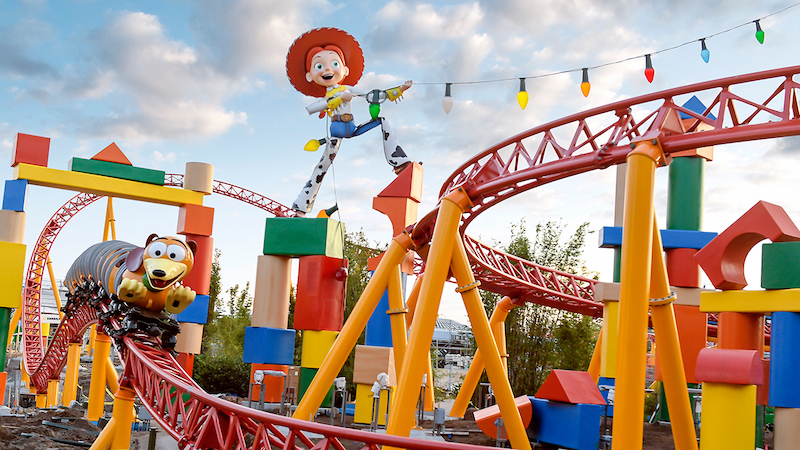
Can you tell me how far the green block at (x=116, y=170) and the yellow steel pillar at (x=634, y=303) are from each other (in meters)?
12.7

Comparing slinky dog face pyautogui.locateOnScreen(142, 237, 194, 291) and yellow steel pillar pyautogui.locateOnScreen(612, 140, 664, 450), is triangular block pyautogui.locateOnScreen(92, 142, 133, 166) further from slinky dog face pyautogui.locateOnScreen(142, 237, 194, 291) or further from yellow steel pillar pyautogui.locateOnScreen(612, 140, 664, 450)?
yellow steel pillar pyautogui.locateOnScreen(612, 140, 664, 450)

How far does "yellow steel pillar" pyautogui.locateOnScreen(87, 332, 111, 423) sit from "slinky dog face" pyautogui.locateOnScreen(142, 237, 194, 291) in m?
3.08

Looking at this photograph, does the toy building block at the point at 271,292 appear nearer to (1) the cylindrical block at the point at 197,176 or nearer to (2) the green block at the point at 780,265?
(1) the cylindrical block at the point at 197,176

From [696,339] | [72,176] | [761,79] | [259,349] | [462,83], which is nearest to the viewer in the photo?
[761,79]

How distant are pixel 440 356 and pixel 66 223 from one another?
34721mm

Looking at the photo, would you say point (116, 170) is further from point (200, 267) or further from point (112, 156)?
point (200, 267)

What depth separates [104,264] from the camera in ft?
35.4

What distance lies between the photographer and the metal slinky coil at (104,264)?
1038cm

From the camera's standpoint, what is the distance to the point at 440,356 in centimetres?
5153

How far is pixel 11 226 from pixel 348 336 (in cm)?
898

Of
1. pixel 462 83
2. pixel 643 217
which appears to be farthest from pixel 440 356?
pixel 643 217

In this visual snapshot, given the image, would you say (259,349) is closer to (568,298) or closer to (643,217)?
(568,298)

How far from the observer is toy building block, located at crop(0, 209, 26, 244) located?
1473 centimetres

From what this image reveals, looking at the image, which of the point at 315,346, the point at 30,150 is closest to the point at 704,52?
the point at 315,346
